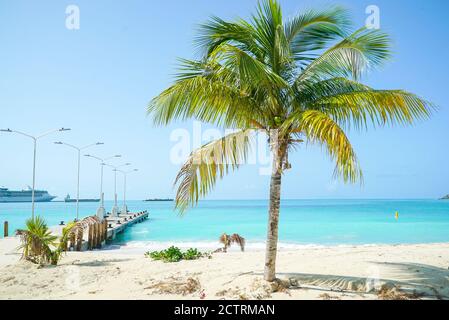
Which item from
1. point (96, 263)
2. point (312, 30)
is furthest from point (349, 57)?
point (96, 263)

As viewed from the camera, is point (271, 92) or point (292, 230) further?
point (292, 230)

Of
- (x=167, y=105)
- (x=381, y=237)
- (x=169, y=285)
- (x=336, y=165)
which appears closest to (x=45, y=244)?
(x=169, y=285)

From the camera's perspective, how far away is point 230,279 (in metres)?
8.54

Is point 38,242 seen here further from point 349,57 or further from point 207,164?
point 349,57

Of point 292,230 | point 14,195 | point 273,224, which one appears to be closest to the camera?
point 273,224

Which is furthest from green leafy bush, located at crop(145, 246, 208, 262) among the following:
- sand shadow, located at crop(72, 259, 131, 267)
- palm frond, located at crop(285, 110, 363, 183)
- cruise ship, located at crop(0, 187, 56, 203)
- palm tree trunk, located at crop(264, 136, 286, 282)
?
cruise ship, located at crop(0, 187, 56, 203)

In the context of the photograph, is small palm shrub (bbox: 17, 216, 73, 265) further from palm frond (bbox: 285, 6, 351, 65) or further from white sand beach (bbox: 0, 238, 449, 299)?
palm frond (bbox: 285, 6, 351, 65)

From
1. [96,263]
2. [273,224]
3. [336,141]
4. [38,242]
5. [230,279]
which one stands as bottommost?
[96,263]

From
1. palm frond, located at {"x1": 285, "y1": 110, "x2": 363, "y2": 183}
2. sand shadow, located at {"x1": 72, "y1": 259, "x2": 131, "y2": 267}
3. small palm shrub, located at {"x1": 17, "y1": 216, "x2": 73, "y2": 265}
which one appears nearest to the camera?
palm frond, located at {"x1": 285, "y1": 110, "x2": 363, "y2": 183}

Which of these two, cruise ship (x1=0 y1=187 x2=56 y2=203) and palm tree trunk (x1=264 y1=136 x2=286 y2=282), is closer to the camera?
palm tree trunk (x1=264 y1=136 x2=286 y2=282)

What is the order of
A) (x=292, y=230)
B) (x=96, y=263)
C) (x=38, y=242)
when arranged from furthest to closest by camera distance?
1. (x=292, y=230)
2. (x=96, y=263)
3. (x=38, y=242)

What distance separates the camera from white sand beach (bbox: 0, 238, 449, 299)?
24.5ft

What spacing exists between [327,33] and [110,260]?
10317 mm

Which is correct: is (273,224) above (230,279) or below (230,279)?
Answer: above
